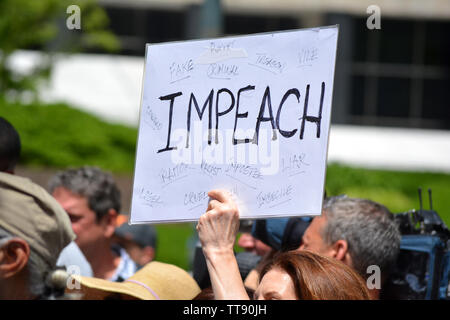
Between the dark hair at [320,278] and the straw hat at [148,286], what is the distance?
23.8 inches

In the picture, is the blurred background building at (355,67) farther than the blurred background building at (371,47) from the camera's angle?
No

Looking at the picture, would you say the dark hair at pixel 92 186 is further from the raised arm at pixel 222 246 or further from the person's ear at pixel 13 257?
the raised arm at pixel 222 246

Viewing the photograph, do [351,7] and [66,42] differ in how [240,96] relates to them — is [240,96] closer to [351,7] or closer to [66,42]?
[66,42]

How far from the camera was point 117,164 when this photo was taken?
38.4ft

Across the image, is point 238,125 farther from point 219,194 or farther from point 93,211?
point 93,211

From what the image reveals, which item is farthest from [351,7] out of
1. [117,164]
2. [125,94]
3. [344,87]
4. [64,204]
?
[64,204]

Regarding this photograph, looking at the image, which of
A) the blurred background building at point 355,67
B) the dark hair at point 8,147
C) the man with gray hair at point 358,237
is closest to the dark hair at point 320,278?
the man with gray hair at point 358,237

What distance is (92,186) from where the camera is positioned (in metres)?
3.88

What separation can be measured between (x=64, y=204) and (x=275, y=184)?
159 centimetres

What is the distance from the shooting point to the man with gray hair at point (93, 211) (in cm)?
381

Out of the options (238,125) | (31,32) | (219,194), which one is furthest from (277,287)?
(31,32)

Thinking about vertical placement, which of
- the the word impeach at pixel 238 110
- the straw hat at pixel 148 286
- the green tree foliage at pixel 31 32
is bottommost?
the straw hat at pixel 148 286

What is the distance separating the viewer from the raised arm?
227 cm

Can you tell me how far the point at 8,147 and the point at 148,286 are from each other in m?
0.71
